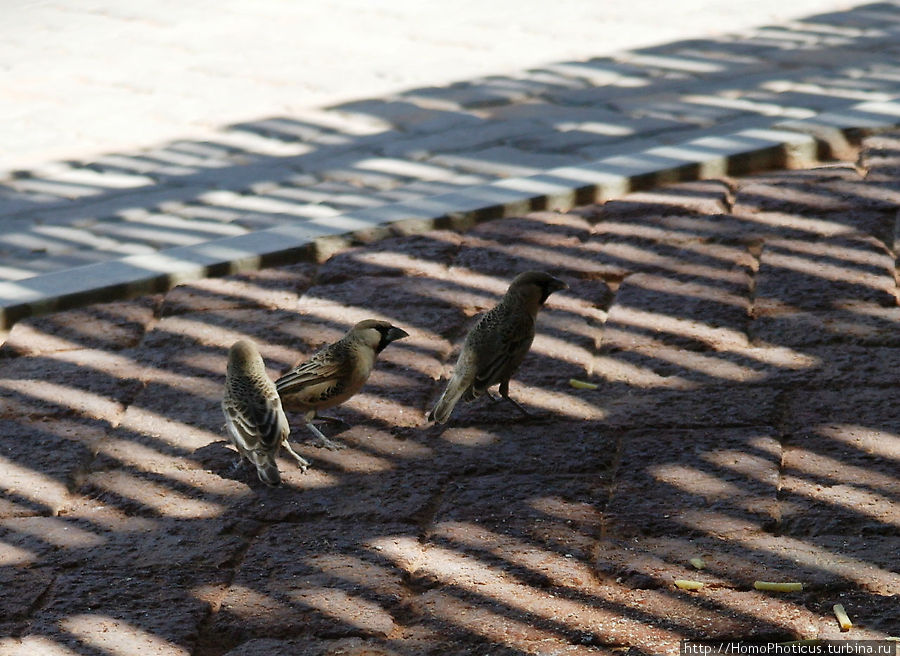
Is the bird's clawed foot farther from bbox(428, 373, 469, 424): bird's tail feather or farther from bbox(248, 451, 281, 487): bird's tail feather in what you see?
bbox(248, 451, 281, 487): bird's tail feather

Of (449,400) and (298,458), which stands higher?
(449,400)

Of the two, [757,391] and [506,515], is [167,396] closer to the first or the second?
[506,515]

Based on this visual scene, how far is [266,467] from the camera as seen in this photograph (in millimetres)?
3656

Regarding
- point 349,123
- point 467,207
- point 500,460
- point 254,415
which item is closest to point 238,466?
point 254,415

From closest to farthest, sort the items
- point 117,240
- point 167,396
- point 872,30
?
1. point 167,396
2. point 117,240
3. point 872,30

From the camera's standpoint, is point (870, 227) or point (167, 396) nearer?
point (167, 396)

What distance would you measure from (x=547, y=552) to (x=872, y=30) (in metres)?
6.05

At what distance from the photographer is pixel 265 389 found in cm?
370

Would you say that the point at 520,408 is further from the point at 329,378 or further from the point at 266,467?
the point at 266,467

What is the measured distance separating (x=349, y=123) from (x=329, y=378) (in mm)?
3607

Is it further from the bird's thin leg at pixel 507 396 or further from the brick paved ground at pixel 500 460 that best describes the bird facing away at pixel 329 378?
the bird's thin leg at pixel 507 396

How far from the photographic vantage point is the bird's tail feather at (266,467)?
3.65 meters

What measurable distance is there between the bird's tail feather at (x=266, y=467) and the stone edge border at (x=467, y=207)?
174 cm

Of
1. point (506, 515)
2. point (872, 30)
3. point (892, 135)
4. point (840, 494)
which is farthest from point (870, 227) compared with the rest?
point (872, 30)
